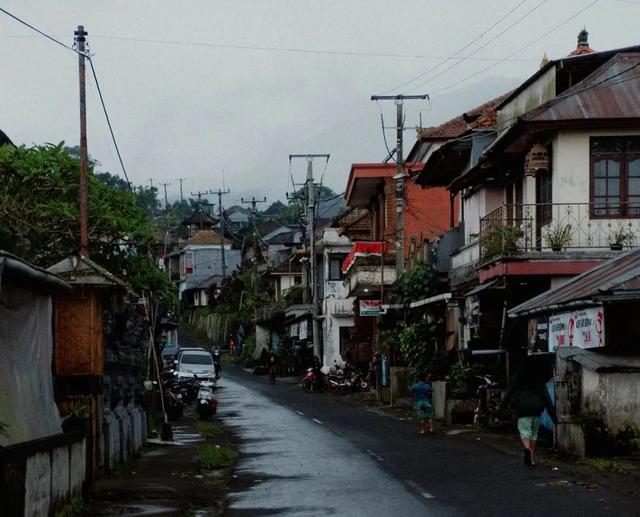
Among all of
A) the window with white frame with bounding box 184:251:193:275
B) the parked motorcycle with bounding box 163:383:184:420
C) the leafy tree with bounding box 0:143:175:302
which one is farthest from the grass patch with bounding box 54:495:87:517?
the window with white frame with bounding box 184:251:193:275

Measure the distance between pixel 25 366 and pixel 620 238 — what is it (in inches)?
714

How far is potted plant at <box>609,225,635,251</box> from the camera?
28562mm

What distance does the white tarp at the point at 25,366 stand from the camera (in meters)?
12.6

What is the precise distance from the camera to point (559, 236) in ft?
93.7

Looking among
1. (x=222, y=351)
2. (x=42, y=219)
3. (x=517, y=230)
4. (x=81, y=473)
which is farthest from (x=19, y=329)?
(x=222, y=351)

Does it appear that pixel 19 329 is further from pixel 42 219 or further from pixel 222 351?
pixel 222 351

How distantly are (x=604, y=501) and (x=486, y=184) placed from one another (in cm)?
2079

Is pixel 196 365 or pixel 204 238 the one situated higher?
pixel 204 238

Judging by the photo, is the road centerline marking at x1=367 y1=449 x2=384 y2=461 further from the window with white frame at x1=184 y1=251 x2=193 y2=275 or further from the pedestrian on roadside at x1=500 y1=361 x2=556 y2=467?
the window with white frame at x1=184 y1=251 x2=193 y2=275

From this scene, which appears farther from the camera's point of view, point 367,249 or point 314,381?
point 314,381

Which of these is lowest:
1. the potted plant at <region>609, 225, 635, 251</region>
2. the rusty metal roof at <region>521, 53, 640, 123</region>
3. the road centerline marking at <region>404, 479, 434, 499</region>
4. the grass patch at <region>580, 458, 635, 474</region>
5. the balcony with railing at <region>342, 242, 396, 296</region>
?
the road centerline marking at <region>404, 479, 434, 499</region>

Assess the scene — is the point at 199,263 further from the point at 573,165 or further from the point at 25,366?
the point at 25,366

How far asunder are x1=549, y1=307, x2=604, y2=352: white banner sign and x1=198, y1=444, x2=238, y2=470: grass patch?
661 cm

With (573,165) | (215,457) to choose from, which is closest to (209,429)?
(215,457)
